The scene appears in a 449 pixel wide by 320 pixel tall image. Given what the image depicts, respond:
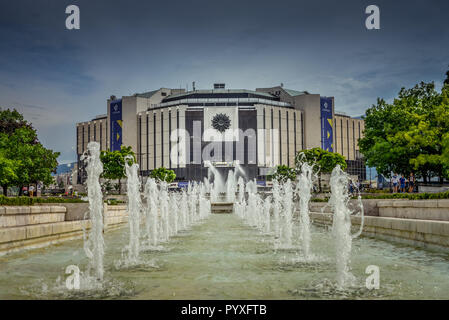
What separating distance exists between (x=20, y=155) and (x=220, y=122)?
64720 mm

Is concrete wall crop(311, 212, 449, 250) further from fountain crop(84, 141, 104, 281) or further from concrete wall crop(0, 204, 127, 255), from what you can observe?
concrete wall crop(0, 204, 127, 255)

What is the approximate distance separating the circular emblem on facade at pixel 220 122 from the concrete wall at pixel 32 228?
254 feet

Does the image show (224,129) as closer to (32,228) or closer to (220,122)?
(220,122)

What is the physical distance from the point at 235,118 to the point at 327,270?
283 ft

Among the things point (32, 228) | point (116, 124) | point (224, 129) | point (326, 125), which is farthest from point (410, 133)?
point (116, 124)

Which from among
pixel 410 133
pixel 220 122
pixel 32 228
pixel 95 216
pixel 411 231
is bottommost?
pixel 411 231

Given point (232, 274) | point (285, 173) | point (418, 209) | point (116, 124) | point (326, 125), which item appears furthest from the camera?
point (116, 124)

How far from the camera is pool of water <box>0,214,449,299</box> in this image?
562 cm

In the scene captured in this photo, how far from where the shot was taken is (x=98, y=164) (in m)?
8.20

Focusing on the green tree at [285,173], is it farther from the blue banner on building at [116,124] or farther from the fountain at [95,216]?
the fountain at [95,216]

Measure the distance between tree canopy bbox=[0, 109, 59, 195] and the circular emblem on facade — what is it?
59890mm

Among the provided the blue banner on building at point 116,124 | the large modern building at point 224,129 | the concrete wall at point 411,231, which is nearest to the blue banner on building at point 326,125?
the large modern building at point 224,129

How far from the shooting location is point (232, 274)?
23.4ft
